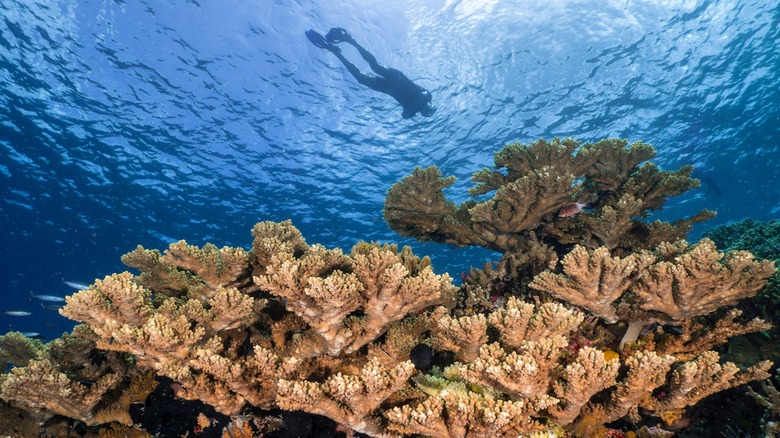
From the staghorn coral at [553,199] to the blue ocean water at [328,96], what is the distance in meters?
11.4

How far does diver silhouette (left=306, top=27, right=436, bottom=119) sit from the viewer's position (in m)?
14.5

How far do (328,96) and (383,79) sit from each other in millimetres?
3593

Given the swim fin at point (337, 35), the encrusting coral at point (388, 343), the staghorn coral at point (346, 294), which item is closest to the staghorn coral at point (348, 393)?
the encrusting coral at point (388, 343)

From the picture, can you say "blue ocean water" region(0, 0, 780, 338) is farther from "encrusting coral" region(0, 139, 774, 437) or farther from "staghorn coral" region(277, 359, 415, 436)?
"staghorn coral" region(277, 359, 415, 436)

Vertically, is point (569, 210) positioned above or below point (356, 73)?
below

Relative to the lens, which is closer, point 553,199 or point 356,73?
point 553,199

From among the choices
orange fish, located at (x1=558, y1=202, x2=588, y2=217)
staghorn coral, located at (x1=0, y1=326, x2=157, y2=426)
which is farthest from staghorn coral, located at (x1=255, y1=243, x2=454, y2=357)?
orange fish, located at (x1=558, y1=202, x2=588, y2=217)

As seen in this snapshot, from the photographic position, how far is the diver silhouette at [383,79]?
47.7 feet

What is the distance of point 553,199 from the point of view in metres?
5.42

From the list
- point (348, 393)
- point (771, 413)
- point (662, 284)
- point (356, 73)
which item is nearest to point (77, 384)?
point (348, 393)

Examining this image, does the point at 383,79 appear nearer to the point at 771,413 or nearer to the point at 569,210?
the point at 569,210

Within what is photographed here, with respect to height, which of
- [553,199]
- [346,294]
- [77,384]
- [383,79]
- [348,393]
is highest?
[383,79]

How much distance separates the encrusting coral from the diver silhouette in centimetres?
1286

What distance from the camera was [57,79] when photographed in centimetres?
1563
